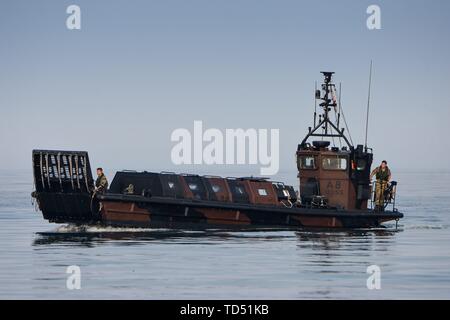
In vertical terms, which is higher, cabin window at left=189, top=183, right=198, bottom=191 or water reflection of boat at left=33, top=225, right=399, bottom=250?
cabin window at left=189, top=183, right=198, bottom=191

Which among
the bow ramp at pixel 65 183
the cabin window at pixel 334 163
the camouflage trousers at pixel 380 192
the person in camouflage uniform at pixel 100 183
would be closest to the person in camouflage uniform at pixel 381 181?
the camouflage trousers at pixel 380 192

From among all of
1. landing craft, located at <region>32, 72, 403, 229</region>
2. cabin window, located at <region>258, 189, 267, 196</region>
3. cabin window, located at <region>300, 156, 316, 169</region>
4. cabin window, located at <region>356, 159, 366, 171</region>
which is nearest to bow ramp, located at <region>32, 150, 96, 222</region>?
landing craft, located at <region>32, 72, 403, 229</region>

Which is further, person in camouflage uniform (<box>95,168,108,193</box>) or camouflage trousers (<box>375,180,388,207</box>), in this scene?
camouflage trousers (<box>375,180,388,207</box>)

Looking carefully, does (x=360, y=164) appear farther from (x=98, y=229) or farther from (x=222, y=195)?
(x=98, y=229)

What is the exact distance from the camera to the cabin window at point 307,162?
1927 inches

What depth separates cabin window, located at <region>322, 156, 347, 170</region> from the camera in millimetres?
48719

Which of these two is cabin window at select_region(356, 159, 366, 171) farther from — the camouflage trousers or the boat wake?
the boat wake

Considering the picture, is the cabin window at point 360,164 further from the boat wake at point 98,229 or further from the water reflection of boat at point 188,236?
the boat wake at point 98,229

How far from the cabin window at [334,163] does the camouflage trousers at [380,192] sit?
5.91 feet

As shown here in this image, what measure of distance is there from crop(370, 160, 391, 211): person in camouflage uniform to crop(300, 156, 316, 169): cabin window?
2415 millimetres

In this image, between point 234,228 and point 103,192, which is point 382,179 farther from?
point 103,192
